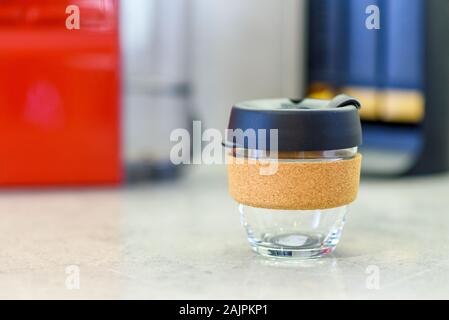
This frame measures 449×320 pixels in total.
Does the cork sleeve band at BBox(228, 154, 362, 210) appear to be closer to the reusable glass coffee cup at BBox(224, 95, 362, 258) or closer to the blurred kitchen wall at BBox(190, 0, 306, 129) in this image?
the reusable glass coffee cup at BBox(224, 95, 362, 258)

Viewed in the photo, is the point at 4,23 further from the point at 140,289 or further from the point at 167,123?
the point at 140,289

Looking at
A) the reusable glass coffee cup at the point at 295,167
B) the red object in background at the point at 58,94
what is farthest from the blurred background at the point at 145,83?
the reusable glass coffee cup at the point at 295,167

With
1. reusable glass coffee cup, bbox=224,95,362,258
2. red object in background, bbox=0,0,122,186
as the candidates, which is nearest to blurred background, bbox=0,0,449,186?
red object in background, bbox=0,0,122,186

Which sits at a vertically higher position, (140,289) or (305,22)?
(305,22)

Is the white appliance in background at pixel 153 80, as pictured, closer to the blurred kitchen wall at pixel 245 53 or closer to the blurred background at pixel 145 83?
the blurred background at pixel 145 83

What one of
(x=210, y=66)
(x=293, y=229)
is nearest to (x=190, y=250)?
(x=293, y=229)
